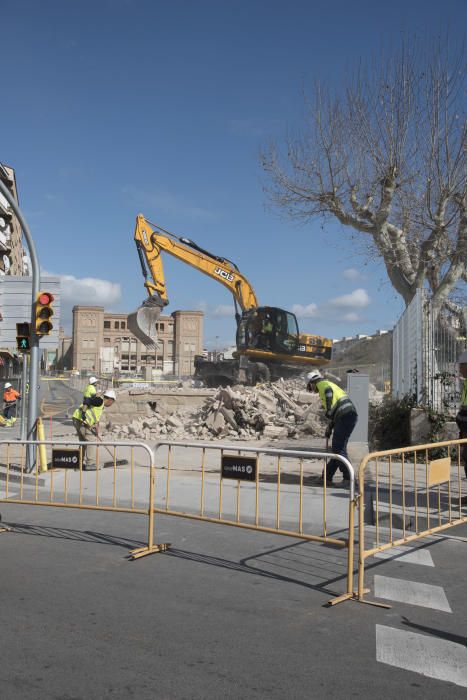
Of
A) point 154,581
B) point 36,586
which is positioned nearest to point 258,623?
point 154,581

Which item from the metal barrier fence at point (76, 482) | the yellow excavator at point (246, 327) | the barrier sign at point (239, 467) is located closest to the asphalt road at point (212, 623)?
the barrier sign at point (239, 467)

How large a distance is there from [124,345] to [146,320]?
102m

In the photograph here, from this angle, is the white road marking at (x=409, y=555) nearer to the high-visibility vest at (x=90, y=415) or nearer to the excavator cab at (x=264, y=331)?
the high-visibility vest at (x=90, y=415)

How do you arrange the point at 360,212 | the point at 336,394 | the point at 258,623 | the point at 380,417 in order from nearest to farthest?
the point at 258,623
the point at 336,394
the point at 380,417
the point at 360,212

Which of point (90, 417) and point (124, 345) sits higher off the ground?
point (124, 345)

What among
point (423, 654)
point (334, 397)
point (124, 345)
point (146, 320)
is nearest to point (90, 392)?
point (334, 397)

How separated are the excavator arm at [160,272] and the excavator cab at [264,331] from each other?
117 cm

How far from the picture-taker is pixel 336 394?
9477 millimetres

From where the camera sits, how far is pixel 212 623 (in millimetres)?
4273

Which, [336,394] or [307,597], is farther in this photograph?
[336,394]

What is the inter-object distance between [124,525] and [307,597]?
3.14m

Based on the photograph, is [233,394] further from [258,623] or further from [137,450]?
[258,623]

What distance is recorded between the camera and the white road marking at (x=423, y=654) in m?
3.57

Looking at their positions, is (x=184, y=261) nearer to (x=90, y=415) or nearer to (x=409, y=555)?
(x=90, y=415)
